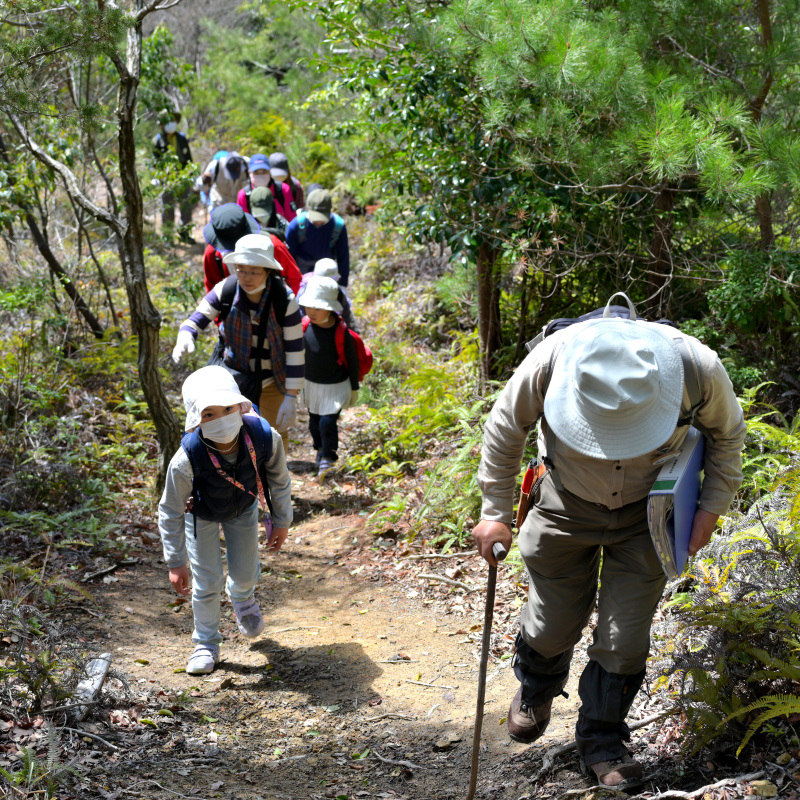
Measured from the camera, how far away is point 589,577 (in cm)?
338

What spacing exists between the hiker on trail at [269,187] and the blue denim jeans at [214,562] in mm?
5412

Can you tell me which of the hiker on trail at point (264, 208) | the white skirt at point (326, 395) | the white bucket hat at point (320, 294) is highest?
the hiker on trail at point (264, 208)

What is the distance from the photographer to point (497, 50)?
5.33 meters

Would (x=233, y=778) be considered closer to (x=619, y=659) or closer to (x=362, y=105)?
(x=619, y=659)

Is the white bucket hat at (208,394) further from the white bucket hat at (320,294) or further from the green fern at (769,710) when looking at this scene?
the white bucket hat at (320,294)

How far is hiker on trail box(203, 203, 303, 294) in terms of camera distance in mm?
6664

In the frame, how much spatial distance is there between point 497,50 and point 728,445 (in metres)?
A: 3.39

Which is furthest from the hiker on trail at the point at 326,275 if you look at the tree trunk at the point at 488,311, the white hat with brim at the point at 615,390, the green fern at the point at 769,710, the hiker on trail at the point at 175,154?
the green fern at the point at 769,710

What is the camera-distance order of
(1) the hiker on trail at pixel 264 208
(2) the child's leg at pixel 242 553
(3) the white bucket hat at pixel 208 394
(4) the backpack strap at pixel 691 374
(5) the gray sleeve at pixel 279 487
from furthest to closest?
(1) the hiker on trail at pixel 264 208
(2) the child's leg at pixel 242 553
(5) the gray sleeve at pixel 279 487
(3) the white bucket hat at pixel 208 394
(4) the backpack strap at pixel 691 374

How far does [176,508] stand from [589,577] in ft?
6.99

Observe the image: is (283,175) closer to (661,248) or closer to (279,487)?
(661,248)

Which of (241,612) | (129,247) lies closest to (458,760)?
(241,612)

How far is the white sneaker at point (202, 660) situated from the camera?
4.57 meters

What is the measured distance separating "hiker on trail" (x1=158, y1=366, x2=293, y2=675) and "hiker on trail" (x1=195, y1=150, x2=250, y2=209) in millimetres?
6182
